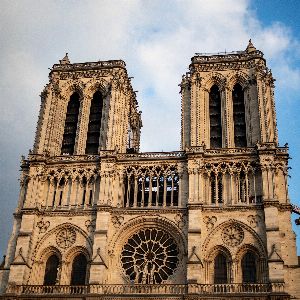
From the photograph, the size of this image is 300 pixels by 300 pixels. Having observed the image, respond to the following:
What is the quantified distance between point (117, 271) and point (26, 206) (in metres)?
7.91

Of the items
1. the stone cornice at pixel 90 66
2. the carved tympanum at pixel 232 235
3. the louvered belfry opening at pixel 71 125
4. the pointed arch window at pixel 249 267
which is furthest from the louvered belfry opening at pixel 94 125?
the pointed arch window at pixel 249 267

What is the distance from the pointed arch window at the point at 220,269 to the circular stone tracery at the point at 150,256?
2.58m

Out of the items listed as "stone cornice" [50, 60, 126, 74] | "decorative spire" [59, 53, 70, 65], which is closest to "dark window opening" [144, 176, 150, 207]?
"stone cornice" [50, 60, 126, 74]

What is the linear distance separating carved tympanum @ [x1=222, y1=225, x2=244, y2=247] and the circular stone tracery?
10.8ft

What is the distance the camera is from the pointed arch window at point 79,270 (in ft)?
114

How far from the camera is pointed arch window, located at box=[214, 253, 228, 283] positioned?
33.4 m

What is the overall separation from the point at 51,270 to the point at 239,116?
685 inches

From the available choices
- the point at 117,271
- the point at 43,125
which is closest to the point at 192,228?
the point at 117,271

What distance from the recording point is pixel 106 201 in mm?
36031

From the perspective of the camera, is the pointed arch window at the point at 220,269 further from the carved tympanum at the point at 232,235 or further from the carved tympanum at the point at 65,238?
the carved tympanum at the point at 65,238

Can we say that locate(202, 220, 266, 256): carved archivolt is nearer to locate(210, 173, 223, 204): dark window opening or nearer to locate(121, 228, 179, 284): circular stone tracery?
locate(210, 173, 223, 204): dark window opening

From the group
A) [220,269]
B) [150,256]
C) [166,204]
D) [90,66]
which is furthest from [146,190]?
[90,66]

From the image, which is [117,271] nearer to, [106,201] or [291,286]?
[106,201]

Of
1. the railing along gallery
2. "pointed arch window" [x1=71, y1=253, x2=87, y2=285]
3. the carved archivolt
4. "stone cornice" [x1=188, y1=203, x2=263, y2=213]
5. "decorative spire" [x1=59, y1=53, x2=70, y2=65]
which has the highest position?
"decorative spire" [x1=59, y1=53, x2=70, y2=65]
